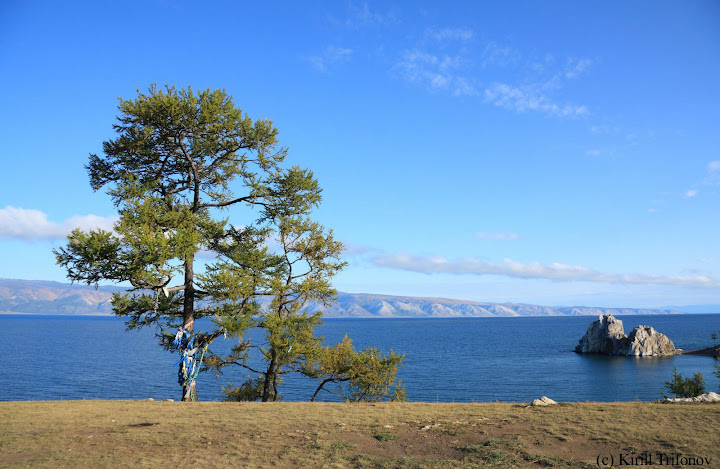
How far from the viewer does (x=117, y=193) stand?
23984 millimetres

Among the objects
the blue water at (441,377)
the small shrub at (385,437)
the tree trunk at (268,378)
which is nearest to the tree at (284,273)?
the tree trunk at (268,378)

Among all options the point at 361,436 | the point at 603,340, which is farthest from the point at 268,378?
the point at 603,340

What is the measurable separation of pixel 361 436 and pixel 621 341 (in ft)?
451

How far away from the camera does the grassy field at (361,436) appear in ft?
41.1

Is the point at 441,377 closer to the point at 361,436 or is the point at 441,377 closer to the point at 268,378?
the point at 268,378

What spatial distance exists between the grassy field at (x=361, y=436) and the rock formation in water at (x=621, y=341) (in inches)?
4844

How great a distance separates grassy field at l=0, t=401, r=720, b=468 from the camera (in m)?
12.5

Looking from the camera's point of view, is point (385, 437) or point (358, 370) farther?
point (358, 370)

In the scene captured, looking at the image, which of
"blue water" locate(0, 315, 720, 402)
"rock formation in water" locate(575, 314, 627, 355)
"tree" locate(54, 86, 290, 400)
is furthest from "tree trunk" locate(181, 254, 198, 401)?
"rock formation in water" locate(575, 314, 627, 355)

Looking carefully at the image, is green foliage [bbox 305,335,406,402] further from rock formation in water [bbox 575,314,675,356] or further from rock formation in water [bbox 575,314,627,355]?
rock formation in water [bbox 575,314,627,355]

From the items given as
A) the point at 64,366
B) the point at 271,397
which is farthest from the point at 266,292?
the point at 64,366

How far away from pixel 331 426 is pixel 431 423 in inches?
149

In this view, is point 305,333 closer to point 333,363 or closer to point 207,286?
point 333,363

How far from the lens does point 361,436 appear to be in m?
15.2
